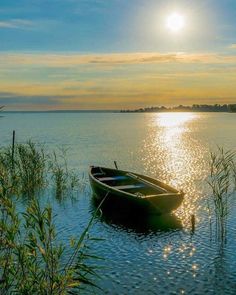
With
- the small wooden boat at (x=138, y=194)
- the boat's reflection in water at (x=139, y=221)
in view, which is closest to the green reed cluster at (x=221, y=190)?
the boat's reflection in water at (x=139, y=221)

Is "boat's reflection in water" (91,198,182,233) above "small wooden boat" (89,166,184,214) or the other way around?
the other way around

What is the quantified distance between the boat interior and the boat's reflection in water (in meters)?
1.25

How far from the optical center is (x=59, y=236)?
19.3m

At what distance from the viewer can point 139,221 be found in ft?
71.1

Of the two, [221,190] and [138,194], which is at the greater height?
[221,190]

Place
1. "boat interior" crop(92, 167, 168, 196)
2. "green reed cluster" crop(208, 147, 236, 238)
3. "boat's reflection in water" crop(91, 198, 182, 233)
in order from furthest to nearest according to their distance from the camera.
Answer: "boat interior" crop(92, 167, 168, 196), "boat's reflection in water" crop(91, 198, 182, 233), "green reed cluster" crop(208, 147, 236, 238)

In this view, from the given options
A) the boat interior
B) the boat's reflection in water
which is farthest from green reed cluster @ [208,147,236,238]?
the boat interior

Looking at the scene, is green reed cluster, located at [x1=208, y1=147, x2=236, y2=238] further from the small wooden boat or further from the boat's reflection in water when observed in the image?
the small wooden boat

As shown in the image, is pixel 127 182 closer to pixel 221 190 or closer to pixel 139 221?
pixel 139 221

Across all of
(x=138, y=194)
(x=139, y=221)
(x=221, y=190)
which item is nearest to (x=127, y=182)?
(x=138, y=194)

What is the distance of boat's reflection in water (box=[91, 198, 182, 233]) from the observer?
67.6 feet

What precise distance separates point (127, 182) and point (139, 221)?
5.98 metres

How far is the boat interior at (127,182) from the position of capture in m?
24.5

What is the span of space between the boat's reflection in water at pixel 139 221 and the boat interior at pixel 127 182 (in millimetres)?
1252
